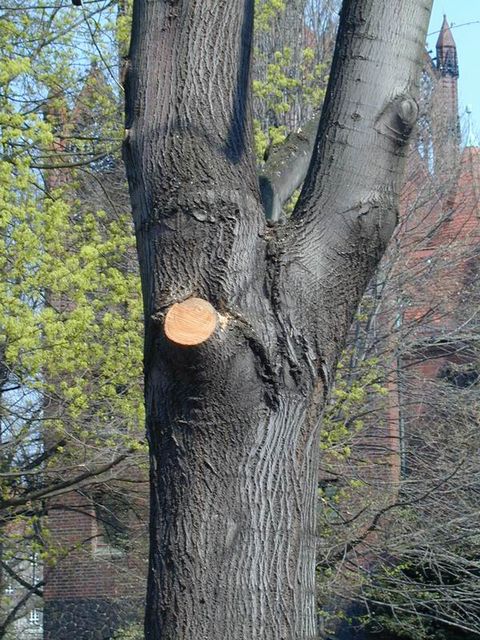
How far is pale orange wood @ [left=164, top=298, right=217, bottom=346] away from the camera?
3.18 m

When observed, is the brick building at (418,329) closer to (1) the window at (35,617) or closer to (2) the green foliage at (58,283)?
(1) the window at (35,617)

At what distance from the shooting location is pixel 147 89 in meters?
3.61

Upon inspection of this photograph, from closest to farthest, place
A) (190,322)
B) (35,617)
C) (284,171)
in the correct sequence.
Result: (190,322)
(284,171)
(35,617)

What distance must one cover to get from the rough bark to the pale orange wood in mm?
35

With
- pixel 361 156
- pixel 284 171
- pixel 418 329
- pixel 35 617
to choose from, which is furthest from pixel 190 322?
pixel 35 617

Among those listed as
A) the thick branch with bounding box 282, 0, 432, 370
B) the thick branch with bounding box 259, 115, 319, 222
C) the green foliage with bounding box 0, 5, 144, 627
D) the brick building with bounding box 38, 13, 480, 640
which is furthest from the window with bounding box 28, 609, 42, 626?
the thick branch with bounding box 282, 0, 432, 370

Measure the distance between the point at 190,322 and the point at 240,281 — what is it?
0.82ft

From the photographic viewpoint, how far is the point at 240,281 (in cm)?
334

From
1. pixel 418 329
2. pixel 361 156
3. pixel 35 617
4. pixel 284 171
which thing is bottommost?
pixel 361 156

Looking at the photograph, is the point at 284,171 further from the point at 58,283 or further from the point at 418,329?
the point at 418,329

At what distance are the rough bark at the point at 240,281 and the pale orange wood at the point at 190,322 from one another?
0.03m

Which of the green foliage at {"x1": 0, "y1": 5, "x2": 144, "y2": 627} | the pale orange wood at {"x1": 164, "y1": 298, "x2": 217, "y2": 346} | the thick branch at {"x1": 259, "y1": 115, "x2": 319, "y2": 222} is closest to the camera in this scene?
the pale orange wood at {"x1": 164, "y1": 298, "x2": 217, "y2": 346}

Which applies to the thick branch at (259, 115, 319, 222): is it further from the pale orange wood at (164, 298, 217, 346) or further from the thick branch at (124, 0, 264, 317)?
the pale orange wood at (164, 298, 217, 346)

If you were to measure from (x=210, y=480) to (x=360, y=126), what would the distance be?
134 centimetres
